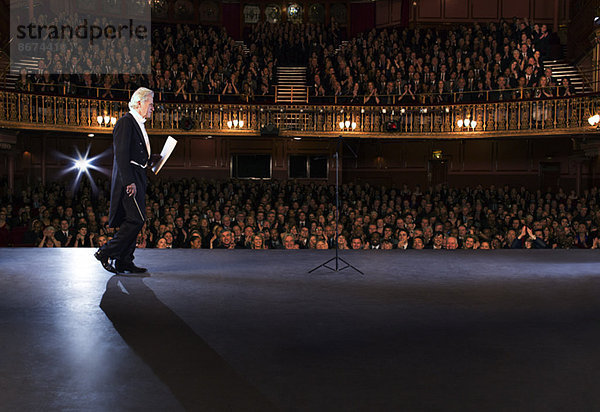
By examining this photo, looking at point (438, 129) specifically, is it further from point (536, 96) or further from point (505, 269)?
point (505, 269)

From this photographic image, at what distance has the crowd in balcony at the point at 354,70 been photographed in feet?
48.3

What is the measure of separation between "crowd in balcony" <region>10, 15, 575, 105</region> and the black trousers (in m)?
10.6

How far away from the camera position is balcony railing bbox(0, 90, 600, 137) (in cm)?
1367

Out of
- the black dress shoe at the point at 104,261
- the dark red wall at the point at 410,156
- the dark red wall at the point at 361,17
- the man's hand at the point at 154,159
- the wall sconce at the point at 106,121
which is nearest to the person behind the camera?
the black dress shoe at the point at 104,261

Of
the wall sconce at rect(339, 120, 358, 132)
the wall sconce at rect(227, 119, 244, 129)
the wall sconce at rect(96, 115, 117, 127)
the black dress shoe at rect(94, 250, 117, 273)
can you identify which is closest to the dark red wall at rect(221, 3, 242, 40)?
the wall sconce at rect(227, 119, 244, 129)

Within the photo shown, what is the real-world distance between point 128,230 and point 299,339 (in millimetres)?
1975

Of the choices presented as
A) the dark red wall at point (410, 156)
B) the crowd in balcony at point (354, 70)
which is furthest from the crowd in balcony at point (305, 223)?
the dark red wall at point (410, 156)

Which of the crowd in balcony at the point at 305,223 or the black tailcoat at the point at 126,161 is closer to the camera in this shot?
Answer: the black tailcoat at the point at 126,161

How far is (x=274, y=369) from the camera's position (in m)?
2.17

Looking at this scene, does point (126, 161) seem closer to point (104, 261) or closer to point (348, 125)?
→ point (104, 261)

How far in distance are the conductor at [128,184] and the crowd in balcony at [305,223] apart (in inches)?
139

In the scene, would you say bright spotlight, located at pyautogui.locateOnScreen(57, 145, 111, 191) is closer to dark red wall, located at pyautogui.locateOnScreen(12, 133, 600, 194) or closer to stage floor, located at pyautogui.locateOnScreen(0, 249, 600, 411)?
dark red wall, located at pyautogui.locateOnScreen(12, 133, 600, 194)

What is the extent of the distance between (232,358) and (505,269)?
2.83 m

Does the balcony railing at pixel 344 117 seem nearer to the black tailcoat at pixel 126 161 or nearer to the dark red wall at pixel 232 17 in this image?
the dark red wall at pixel 232 17
